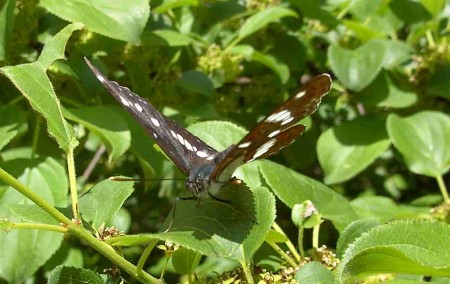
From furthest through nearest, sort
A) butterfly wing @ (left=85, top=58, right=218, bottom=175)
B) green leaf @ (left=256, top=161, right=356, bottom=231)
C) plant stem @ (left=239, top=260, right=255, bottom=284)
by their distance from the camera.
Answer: green leaf @ (left=256, top=161, right=356, bottom=231), butterfly wing @ (left=85, top=58, right=218, bottom=175), plant stem @ (left=239, top=260, right=255, bottom=284)

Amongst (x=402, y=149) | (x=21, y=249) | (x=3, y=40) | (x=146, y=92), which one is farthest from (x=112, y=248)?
(x=402, y=149)

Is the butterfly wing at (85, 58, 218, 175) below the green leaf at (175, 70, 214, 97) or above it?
above

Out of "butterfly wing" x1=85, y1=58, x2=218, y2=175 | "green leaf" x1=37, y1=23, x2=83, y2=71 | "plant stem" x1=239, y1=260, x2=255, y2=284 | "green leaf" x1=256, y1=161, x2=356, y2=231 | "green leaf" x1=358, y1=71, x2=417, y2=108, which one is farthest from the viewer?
"green leaf" x1=358, y1=71, x2=417, y2=108

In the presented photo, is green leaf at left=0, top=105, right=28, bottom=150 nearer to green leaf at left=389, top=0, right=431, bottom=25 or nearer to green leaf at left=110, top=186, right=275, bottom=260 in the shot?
green leaf at left=110, top=186, right=275, bottom=260

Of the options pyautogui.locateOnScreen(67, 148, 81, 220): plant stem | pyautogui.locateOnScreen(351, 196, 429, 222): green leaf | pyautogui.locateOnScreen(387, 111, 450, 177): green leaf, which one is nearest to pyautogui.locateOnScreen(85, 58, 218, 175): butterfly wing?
pyautogui.locateOnScreen(67, 148, 81, 220): plant stem

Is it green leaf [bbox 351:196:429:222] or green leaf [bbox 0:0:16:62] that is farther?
green leaf [bbox 351:196:429:222]

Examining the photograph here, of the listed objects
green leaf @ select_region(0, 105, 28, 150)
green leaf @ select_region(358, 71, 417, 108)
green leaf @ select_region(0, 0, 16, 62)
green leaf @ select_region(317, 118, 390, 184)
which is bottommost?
green leaf @ select_region(317, 118, 390, 184)
